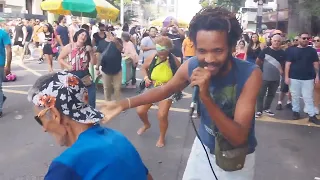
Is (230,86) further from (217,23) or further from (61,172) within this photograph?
(61,172)

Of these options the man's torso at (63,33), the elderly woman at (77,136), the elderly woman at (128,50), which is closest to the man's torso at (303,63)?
the elderly woman at (128,50)

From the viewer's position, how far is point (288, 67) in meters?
7.66

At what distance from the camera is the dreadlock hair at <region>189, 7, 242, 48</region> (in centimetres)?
214

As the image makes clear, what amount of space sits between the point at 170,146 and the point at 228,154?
12.0ft

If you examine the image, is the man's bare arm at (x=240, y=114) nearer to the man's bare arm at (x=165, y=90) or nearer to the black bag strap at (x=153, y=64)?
the man's bare arm at (x=165, y=90)

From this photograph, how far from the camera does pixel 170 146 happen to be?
582 centimetres

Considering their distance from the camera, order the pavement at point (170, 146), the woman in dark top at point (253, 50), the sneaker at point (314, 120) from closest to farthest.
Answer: the pavement at point (170, 146), the sneaker at point (314, 120), the woman in dark top at point (253, 50)

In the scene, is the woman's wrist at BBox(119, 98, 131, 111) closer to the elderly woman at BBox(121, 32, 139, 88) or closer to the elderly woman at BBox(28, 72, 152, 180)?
the elderly woman at BBox(28, 72, 152, 180)

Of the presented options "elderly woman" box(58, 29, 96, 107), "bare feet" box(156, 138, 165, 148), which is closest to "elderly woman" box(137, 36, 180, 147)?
"bare feet" box(156, 138, 165, 148)

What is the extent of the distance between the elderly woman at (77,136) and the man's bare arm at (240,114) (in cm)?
44

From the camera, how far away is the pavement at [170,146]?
491 centimetres

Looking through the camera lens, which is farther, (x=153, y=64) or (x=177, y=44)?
(x=177, y=44)

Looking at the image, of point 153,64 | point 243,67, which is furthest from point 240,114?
point 153,64

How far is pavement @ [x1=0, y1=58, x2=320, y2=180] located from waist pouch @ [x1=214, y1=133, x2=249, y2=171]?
2465 millimetres
